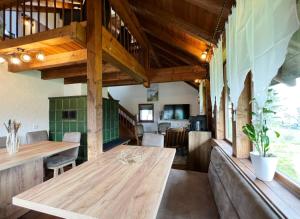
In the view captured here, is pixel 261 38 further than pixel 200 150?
No

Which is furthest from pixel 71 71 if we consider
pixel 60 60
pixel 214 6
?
pixel 214 6

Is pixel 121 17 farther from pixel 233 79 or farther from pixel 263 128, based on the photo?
pixel 263 128

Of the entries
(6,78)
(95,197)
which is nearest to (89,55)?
(95,197)

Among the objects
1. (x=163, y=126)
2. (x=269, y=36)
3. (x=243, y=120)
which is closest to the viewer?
(x=269, y=36)

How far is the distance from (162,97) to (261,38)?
6.83m

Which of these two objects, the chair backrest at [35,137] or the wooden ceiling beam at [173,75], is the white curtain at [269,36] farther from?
the chair backrest at [35,137]

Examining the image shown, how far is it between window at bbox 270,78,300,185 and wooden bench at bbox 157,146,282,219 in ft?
1.05

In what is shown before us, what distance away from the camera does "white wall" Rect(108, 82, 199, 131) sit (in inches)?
290

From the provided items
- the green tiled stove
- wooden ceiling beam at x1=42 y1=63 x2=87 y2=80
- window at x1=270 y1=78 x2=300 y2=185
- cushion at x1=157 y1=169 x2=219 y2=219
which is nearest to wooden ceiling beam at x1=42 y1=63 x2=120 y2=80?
wooden ceiling beam at x1=42 y1=63 x2=87 y2=80

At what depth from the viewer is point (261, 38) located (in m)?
0.93

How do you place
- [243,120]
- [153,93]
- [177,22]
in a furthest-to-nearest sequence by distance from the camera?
[153,93], [177,22], [243,120]

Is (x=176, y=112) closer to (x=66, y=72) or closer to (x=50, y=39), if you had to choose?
(x=66, y=72)

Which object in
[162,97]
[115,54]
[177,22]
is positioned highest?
[177,22]

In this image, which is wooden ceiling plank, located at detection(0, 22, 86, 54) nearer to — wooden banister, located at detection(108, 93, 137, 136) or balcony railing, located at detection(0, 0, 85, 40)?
balcony railing, located at detection(0, 0, 85, 40)
